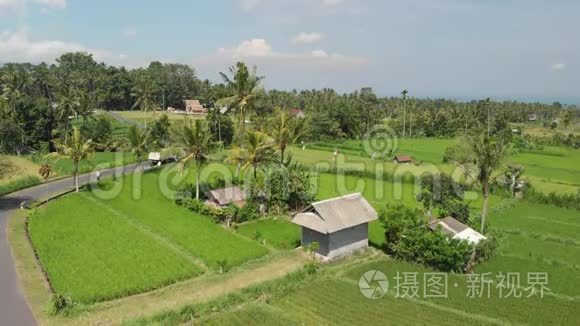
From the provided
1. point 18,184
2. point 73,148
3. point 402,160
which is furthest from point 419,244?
point 402,160

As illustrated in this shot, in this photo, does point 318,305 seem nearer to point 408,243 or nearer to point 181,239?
point 408,243

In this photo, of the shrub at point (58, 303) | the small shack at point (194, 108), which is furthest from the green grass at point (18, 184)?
the small shack at point (194, 108)

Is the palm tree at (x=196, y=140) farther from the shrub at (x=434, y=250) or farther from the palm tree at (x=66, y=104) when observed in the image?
the palm tree at (x=66, y=104)

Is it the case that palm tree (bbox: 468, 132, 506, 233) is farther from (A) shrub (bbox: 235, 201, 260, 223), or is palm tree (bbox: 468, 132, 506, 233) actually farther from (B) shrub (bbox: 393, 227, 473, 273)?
(A) shrub (bbox: 235, 201, 260, 223)

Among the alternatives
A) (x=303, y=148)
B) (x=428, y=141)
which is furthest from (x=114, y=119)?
(x=428, y=141)

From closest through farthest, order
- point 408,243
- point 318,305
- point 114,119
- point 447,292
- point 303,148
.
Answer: point 318,305
point 447,292
point 408,243
point 303,148
point 114,119

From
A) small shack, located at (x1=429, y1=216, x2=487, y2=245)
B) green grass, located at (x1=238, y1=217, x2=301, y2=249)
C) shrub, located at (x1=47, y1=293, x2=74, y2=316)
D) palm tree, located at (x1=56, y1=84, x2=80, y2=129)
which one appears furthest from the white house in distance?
palm tree, located at (x1=56, y1=84, x2=80, y2=129)
